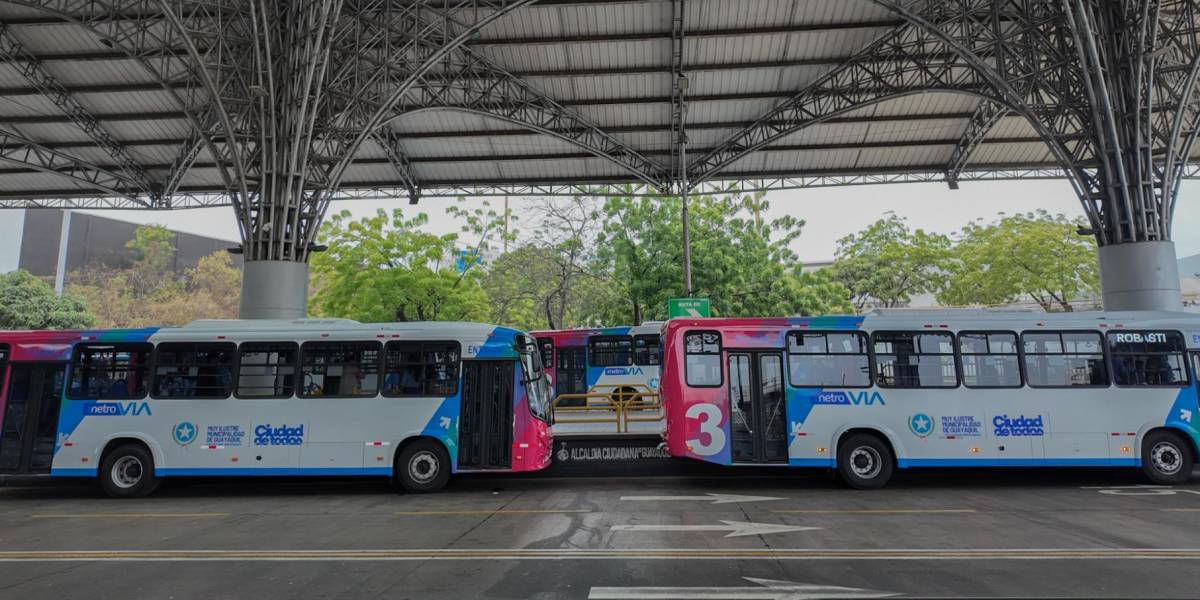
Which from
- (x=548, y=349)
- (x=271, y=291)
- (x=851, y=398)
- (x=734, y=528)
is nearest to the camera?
(x=734, y=528)

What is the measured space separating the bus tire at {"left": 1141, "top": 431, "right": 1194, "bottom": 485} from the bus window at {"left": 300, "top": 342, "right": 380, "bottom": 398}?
14535mm

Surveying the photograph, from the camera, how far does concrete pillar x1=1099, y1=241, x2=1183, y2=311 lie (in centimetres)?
1670

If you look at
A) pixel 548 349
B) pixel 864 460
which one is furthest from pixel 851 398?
pixel 548 349

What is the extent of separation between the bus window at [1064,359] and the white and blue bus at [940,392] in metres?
0.02

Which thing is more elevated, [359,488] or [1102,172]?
[1102,172]

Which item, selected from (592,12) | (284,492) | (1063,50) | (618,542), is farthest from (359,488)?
(1063,50)

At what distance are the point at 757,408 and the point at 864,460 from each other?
2.23m

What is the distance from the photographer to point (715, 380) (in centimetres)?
1130

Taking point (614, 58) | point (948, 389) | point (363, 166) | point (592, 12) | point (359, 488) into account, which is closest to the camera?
point (948, 389)

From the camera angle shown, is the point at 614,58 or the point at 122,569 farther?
the point at 614,58

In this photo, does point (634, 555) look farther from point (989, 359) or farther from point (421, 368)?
point (989, 359)

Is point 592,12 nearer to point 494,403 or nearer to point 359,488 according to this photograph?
point 494,403

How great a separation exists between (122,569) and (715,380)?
895 centimetres

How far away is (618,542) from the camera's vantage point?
7.28 metres
